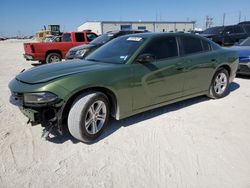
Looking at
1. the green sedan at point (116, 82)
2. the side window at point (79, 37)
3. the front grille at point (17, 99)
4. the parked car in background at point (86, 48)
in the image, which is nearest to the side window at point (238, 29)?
the parked car in background at point (86, 48)

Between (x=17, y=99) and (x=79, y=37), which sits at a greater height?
(x=79, y=37)

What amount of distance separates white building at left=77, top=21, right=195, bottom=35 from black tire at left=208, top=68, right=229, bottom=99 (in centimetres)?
5111

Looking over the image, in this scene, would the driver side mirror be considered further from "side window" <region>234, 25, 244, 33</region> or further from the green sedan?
"side window" <region>234, 25, 244, 33</region>

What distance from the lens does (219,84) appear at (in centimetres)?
554

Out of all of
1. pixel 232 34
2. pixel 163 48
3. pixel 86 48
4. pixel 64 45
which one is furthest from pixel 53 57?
pixel 232 34

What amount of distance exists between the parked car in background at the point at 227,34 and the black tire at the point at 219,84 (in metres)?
10.3

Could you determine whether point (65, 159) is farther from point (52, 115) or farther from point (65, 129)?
point (65, 129)

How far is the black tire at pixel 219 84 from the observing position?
17.6ft

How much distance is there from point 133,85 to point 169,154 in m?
1.22

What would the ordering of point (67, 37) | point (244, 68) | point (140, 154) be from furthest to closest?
point (67, 37) → point (244, 68) → point (140, 154)

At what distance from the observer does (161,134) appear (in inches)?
147

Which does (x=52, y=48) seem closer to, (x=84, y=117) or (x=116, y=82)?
(x=116, y=82)

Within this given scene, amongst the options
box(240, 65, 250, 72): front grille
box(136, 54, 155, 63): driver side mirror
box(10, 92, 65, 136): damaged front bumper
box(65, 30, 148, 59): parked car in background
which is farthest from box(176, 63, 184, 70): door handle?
box(65, 30, 148, 59): parked car in background

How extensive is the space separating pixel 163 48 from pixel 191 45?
2.83 ft
